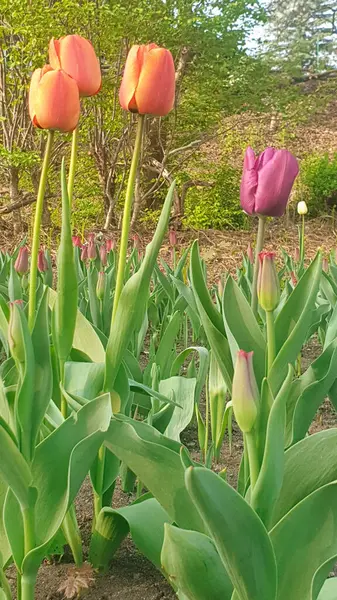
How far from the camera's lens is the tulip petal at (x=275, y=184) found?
97cm

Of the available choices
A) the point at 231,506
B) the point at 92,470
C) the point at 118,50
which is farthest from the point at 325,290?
the point at 118,50

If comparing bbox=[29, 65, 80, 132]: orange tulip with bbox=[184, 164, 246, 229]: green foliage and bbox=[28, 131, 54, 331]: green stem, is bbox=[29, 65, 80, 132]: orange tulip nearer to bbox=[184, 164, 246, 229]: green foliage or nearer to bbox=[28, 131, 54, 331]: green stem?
bbox=[28, 131, 54, 331]: green stem

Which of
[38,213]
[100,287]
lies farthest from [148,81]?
[100,287]

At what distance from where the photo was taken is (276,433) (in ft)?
2.07

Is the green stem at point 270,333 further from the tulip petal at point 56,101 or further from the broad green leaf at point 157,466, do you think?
the tulip petal at point 56,101

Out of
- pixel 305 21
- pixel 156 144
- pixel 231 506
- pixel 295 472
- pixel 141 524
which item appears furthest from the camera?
pixel 305 21

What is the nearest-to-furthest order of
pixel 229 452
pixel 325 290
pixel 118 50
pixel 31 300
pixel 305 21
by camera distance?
1. pixel 31 300
2. pixel 229 452
3. pixel 325 290
4. pixel 118 50
5. pixel 305 21

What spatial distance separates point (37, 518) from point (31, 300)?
313 mm

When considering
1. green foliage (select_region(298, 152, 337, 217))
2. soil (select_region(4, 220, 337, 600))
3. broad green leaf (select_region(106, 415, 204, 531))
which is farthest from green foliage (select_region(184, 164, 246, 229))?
broad green leaf (select_region(106, 415, 204, 531))

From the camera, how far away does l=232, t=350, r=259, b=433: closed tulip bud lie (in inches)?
24.1

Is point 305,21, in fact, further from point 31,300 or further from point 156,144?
point 31,300

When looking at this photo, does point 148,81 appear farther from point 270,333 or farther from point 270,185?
point 270,333

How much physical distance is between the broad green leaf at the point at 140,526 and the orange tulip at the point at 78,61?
61 centimetres

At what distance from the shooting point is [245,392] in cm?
62
